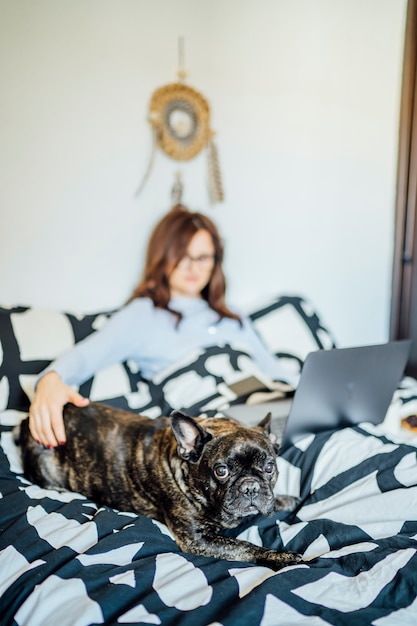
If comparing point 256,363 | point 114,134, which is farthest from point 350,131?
point 256,363

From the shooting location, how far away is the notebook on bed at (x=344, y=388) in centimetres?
140

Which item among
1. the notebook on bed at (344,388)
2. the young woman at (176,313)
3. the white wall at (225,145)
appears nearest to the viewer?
the notebook on bed at (344,388)

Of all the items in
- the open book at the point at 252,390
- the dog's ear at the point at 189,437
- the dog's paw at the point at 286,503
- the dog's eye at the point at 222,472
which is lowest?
the dog's paw at the point at 286,503

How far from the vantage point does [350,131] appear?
9.84 ft

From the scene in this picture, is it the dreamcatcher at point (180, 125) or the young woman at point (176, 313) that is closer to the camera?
the young woman at point (176, 313)

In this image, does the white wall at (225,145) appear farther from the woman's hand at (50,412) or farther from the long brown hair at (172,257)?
the woman's hand at (50,412)

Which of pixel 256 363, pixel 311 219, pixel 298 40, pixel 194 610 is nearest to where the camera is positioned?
pixel 194 610

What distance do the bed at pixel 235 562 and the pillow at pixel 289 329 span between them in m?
0.77

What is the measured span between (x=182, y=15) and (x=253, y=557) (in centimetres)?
261

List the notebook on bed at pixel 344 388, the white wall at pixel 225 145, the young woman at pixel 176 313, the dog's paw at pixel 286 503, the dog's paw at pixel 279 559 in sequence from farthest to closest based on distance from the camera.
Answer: the white wall at pixel 225 145 < the young woman at pixel 176 313 < the notebook on bed at pixel 344 388 < the dog's paw at pixel 286 503 < the dog's paw at pixel 279 559

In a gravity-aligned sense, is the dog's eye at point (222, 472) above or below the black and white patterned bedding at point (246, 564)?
above

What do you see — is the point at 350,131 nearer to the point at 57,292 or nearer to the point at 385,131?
the point at 385,131

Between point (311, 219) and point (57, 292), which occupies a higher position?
point (311, 219)

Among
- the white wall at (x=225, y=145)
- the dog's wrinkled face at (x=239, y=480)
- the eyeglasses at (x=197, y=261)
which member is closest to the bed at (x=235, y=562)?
the dog's wrinkled face at (x=239, y=480)
